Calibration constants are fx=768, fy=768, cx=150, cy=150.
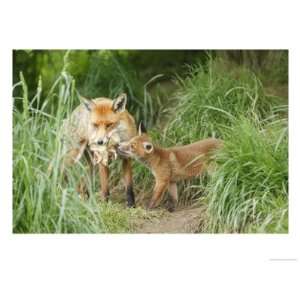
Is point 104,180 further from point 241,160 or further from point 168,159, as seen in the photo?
point 241,160

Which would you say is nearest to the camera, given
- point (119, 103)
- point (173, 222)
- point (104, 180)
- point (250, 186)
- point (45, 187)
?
point (45, 187)

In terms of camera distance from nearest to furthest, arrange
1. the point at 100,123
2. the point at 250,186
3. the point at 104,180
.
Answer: the point at 250,186, the point at 100,123, the point at 104,180

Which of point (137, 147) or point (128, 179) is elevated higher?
point (137, 147)

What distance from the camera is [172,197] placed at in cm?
879

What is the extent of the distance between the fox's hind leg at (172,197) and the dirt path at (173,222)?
119 millimetres

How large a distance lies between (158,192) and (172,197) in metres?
0.23

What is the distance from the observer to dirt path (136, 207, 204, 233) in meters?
8.21

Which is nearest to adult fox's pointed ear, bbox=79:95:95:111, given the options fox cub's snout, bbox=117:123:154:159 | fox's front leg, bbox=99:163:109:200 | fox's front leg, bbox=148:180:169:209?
fox cub's snout, bbox=117:123:154:159

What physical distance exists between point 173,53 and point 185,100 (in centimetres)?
356

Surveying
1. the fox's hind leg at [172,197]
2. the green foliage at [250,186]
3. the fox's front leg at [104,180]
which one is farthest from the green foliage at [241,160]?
the fox's front leg at [104,180]

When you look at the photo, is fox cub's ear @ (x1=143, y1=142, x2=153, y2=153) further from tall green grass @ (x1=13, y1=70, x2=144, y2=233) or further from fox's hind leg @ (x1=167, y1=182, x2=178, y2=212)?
tall green grass @ (x1=13, y1=70, x2=144, y2=233)

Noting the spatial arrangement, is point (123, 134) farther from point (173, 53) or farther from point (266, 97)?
point (173, 53)

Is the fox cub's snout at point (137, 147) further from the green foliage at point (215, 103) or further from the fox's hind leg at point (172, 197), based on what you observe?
the green foliage at point (215, 103)

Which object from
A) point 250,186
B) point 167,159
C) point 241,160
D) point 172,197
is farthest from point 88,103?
point 250,186
